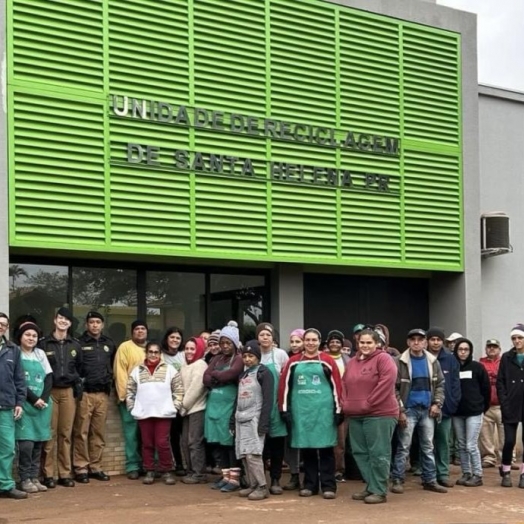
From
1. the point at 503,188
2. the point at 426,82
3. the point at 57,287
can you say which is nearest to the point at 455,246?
the point at 503,188

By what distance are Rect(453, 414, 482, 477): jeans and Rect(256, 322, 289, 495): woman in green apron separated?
2.21 meters

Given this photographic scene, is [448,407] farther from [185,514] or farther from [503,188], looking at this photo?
[503,188]

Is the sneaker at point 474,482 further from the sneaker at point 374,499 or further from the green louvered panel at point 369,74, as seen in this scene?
the green louvered panel at point 369,74

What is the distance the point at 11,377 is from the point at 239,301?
4562 millimetres

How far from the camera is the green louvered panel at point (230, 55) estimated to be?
1280cm

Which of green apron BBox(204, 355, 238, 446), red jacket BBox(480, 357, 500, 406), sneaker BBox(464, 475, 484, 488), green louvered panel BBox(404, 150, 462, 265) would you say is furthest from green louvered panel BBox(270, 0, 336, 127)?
sneaker BBox(464, 475, 484, 488)

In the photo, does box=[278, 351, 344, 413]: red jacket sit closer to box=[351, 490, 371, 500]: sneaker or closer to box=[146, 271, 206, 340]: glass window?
box=[351, 490, 371, 500]: sneaker

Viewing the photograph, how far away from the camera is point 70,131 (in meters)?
11.7

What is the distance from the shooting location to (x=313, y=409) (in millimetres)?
10164

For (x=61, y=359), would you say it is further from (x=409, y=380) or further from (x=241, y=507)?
(x=409, y=380)

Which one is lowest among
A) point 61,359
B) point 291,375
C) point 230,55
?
point 291,375

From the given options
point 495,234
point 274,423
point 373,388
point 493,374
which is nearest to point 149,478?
point 274,423

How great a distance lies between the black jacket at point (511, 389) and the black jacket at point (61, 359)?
505 cm

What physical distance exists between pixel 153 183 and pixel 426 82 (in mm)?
5099
